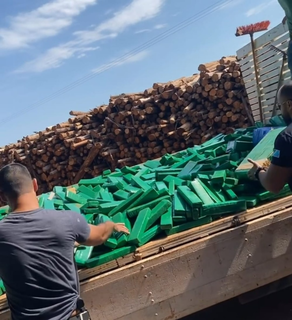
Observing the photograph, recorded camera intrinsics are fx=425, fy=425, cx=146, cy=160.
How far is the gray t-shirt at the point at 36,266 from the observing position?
7.42ft

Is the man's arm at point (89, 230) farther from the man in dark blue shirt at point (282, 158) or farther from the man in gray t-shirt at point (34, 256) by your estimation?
the man in dark blue shirt at point (282, 158)

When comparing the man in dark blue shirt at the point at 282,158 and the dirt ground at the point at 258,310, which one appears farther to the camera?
the dirt ground at the point at 258,310

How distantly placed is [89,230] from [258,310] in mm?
2055

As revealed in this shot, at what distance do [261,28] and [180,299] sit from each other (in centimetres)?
591

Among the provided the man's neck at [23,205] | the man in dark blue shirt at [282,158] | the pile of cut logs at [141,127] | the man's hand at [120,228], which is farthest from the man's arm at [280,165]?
the pile of cut logs at [141,127]

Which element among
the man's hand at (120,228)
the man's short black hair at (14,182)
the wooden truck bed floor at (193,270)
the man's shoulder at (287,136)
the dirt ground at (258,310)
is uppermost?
the man's short black hair at (14,182)

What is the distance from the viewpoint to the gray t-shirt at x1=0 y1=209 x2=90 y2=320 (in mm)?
2262

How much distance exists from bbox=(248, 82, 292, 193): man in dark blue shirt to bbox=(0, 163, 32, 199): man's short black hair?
1.46m

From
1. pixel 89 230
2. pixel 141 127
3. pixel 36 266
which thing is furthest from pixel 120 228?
pixel 141 127

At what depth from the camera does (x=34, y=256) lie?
89.4 inches

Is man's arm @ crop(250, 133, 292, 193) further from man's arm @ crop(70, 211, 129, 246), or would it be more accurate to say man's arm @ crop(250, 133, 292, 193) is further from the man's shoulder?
man's arm @ crop(70, 211, 129, 246)

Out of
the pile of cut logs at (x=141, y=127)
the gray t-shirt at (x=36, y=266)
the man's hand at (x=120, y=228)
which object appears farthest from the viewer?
the pile of cut logs at (x=141, y=127)

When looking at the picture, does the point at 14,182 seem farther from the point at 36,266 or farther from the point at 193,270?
the point at 193,270

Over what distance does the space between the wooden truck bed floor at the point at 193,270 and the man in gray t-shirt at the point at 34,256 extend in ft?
0.91
